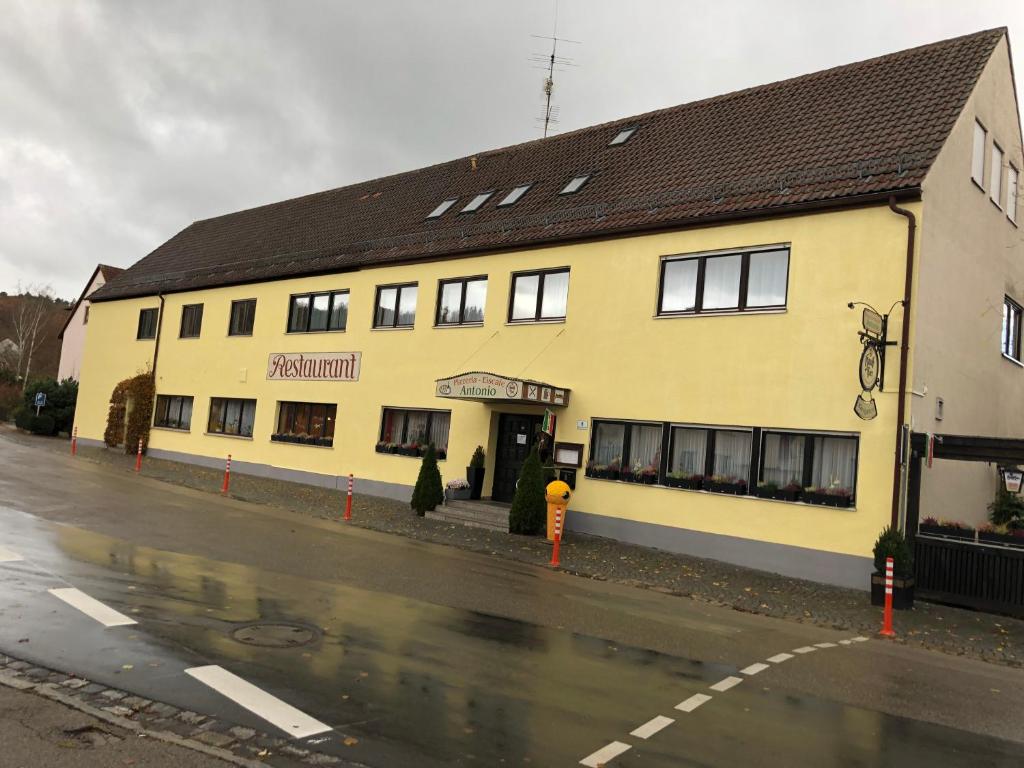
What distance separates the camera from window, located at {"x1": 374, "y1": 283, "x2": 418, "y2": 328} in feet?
68.9

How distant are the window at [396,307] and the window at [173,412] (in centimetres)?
1003

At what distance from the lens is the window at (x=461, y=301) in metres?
19.4

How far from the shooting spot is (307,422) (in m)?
23.4

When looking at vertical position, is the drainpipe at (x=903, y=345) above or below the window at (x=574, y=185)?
below

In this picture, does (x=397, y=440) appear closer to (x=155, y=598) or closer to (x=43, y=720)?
(x=155, y=598)

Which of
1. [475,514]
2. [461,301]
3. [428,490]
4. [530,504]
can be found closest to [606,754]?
[530,504]

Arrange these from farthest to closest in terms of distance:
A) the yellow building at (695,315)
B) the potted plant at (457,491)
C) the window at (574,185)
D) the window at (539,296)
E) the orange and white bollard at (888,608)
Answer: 1. the window at (574,185)
2. the potted plant at (457,491)
3. the window at (539,296)
4. the yellow building at (695,315)
5. the orange and white bollard at (888,608)

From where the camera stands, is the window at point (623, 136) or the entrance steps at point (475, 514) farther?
the window at point (623, 136)

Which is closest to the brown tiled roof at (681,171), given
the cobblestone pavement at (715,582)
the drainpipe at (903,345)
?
the drainpipe at (903,345)

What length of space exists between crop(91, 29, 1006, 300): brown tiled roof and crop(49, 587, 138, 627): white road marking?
12.0 metres

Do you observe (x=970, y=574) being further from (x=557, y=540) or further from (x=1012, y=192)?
(x=1012, y=192)

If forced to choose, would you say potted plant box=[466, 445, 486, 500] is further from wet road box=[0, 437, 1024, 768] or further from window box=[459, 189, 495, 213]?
window box=[459, 189, 495, 213]

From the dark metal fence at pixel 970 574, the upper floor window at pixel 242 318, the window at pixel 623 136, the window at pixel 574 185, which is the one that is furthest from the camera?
the upper floor window at pixel 242 318

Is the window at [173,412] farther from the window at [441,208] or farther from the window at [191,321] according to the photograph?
the window at [441,208]
